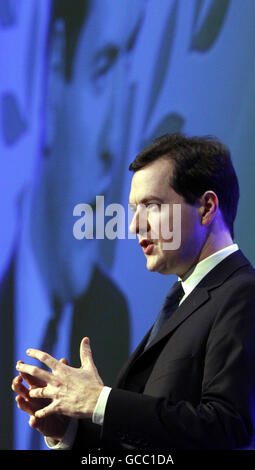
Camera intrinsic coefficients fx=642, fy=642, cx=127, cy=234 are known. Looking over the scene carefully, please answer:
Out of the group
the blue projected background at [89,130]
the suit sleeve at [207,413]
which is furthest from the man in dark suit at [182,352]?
the blue projected background at [89,130]

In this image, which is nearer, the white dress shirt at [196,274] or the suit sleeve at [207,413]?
the suit sleeve at [207,413]

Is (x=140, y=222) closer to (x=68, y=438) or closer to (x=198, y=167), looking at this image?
(x=198, y=167)

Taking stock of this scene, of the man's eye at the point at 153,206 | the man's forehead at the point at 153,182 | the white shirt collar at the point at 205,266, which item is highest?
the man's forehead at the point at 153,182

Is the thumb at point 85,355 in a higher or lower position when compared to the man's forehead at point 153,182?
lower

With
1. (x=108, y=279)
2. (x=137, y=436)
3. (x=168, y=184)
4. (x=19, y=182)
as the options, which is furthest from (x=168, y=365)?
(x=19, y=182)

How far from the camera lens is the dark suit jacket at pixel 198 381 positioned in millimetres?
1137

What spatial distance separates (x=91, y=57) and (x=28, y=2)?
345 mm

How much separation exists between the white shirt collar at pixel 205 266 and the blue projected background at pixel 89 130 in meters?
0.94

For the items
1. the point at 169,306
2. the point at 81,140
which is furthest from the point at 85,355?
the point at 81,140

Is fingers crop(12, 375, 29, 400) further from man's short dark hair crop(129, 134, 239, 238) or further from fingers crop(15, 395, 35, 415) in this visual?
man's short dark hair crop(129, 134, 239, 238)

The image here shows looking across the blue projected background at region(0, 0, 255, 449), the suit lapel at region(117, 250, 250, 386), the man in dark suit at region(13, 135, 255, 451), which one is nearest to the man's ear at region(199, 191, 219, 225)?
the man in dark suit at region(13, 135, 255, 451)

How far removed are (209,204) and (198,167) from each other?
0.29ft

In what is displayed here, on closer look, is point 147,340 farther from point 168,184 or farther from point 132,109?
point 132,109

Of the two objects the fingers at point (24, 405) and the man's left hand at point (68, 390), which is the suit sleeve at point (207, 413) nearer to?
the man's left hand at point (68, 390)
